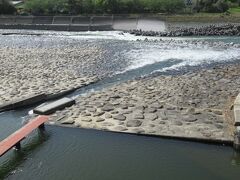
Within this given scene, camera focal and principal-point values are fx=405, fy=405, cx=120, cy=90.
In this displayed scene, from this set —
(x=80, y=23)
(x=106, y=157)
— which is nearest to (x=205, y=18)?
(x=80, y=23)

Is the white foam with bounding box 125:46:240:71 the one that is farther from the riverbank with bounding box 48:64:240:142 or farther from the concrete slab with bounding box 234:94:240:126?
the concrete slab with bounding box 234:94:240:126

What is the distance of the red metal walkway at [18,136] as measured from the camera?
11352 millimetres

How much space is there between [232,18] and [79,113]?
117 feet

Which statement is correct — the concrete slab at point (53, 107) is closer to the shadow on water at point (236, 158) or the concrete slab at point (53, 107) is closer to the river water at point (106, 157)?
the river water at point (106, 157)

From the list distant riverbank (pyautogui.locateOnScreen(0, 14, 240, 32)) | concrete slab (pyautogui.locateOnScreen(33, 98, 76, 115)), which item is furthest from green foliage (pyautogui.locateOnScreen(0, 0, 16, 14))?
concrete slab (pyautogui.locateOnScreen(33, 98, 76, 115))

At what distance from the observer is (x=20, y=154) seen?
12031mm

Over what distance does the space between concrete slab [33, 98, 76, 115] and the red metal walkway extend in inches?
46.0

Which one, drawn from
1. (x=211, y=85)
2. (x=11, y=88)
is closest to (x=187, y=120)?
(x=211, y=85)

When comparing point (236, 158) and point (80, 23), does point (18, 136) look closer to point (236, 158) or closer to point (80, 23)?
point (236, 158)

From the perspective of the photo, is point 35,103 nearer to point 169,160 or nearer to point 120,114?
point 120,114

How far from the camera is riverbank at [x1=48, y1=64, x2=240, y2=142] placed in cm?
1323

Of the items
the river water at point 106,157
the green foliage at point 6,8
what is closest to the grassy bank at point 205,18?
the green foliage at point 6,8

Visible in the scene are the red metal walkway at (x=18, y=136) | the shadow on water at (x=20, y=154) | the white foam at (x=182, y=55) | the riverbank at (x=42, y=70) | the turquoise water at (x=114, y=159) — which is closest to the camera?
the turquoise water at (x=114, y=159)

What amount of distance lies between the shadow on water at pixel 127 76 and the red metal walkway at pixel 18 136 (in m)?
4.63
